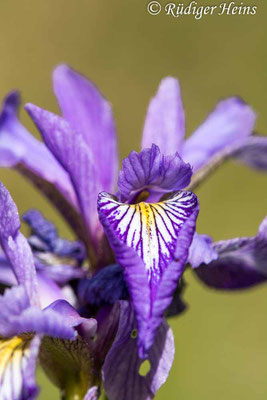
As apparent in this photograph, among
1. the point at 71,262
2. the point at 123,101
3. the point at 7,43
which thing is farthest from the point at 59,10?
the point at 71,262

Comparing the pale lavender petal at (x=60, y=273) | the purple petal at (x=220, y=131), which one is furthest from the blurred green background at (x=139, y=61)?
the pale lavender petal at (x=60, y=273)

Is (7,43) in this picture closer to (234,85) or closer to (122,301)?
(234,85)

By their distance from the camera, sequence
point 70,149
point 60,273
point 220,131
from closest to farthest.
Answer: point 70,149, point 60,273, point 220,131

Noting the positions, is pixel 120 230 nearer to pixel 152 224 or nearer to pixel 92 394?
pixel 152 224

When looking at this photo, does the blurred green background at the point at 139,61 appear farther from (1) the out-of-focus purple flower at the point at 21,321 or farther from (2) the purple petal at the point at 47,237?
(1) the out-of-focus purple flower at the point at 21,321

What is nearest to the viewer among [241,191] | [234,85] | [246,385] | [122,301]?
[122,301]

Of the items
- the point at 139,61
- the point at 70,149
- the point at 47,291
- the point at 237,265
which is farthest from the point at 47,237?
the point at 139,61
